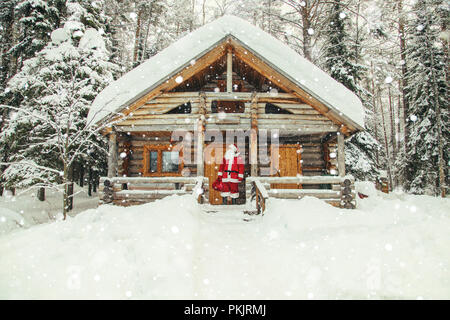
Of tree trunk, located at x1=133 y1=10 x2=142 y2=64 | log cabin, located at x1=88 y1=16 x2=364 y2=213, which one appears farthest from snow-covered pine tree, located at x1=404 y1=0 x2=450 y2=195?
tree trunk, located at x1=133 y1=10 x2=142 y2=64

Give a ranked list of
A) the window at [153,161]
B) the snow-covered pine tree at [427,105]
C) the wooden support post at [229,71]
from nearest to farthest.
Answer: the wooden support post at [229,71]
the window at [153,161]
the snow-covered pine tree at [427,105]

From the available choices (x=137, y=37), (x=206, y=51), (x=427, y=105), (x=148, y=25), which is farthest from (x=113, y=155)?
(x=427, y=105)

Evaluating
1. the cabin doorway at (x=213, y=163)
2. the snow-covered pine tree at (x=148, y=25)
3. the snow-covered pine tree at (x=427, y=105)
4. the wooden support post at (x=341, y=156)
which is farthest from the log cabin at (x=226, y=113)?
the snow-covered pine tree at (x=148, y=25)

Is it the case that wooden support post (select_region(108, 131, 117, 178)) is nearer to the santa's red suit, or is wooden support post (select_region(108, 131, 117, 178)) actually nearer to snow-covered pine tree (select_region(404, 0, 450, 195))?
the santa's red suit

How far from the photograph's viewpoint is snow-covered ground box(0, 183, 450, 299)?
113 inches

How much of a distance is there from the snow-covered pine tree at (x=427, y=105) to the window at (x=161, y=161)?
1574 cm

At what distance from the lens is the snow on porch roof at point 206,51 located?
8.02m

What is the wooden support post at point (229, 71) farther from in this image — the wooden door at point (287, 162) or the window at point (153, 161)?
the window at point (153, 161)

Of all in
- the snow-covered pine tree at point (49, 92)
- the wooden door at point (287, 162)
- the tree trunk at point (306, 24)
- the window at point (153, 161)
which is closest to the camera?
the wooden door at point (287, 162)

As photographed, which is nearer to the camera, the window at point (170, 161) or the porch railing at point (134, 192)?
the porch railing at point (134, 192)

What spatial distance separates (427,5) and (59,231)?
22.2 meters

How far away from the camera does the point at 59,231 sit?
3977 millimetres
